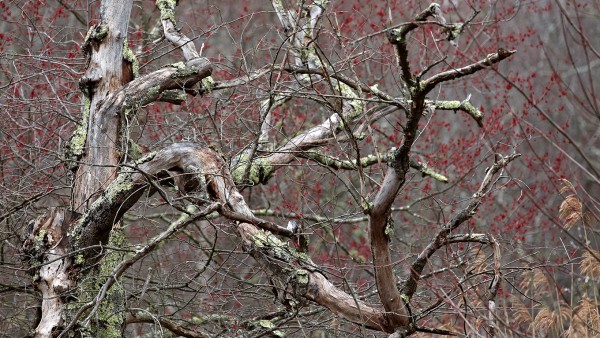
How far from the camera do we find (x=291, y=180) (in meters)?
6.87

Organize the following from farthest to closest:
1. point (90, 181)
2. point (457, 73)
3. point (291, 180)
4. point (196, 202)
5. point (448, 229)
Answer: point (291, 180) → point (90, 181) → point (196, 202) → point (448, 229) → point (457, 73)

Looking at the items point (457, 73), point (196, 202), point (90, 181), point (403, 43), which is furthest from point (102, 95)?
point (457, 73)

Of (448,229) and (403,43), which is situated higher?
(403,43)

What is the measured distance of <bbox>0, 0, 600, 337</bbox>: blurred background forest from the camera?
5090 mm

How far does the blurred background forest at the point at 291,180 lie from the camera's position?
A: 5090 mm

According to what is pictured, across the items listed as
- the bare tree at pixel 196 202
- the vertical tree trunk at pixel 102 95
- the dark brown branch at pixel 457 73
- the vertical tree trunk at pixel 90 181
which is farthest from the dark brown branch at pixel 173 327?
the dark brown branch at pixel 457 73

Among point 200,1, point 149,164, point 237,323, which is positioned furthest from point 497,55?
point 200,1

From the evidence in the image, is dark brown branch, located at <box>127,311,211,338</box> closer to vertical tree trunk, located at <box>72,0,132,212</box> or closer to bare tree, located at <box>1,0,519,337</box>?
bare tree, located at <box>1,0,519,337</box>

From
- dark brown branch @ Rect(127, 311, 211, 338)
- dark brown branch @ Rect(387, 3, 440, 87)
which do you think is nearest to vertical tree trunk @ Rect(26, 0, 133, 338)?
dark brown branch @ Rect(127, 311, 211, 338)

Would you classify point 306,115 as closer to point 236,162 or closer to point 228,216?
point 236,162

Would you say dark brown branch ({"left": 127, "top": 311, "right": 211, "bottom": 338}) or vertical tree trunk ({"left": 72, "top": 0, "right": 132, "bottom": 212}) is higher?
vertical tree trunk ({"left": 72, "top": 0, "right": 132, "bottom": 212})

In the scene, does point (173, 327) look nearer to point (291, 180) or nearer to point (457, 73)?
point (291, 180)

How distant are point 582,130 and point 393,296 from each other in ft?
54.1

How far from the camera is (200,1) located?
40.2 ft
